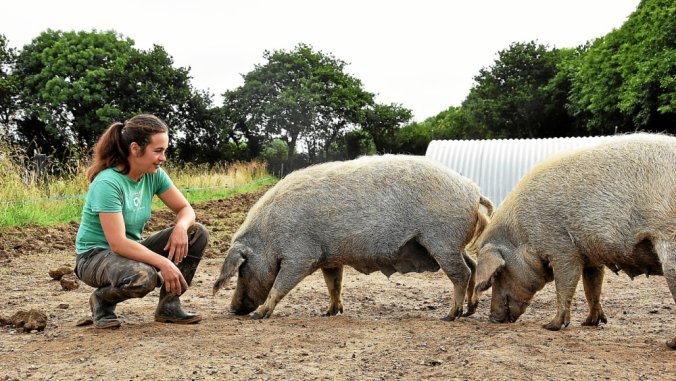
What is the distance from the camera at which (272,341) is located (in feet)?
16.4

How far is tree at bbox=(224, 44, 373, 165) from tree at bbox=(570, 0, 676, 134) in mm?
13198

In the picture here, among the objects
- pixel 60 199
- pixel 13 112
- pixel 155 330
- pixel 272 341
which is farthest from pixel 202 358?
pixel 13 112

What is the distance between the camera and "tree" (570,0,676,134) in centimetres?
2709

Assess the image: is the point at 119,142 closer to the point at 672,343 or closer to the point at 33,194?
the point at 672,343

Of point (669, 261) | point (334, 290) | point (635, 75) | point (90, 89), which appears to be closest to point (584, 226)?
point (669, 261)

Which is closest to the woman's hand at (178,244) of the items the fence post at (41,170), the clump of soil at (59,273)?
the clump of soil at (59,273)

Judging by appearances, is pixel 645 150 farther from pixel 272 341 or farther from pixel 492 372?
pixel 272 341

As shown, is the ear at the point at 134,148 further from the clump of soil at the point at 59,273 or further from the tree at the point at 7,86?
the tree at the point at 7,86

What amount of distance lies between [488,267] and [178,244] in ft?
8.23

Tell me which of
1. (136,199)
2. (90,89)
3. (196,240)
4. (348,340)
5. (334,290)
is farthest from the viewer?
(90,89)

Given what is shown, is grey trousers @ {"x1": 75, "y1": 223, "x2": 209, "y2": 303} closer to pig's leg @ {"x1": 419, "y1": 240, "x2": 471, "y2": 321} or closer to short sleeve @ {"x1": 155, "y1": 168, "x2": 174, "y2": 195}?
short sleeve @ {"x1": 155, "y1": 168, "x2": 174, "y2": 195}

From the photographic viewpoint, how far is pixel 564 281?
5.59 meters

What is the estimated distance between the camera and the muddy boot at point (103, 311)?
17.9 feet

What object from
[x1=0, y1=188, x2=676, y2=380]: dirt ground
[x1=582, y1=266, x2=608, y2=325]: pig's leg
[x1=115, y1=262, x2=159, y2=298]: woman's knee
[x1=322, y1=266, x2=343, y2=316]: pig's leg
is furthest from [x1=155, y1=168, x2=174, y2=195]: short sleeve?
[x1=582, y1=266, x2=608, y2=325]: pig's leg
